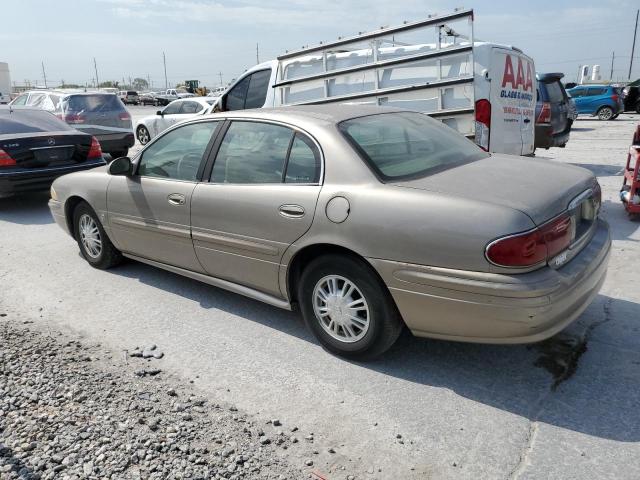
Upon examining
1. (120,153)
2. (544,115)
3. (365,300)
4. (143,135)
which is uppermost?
(544,115)

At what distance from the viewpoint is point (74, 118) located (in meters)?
11.9

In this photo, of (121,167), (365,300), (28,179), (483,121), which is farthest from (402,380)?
(28,179)

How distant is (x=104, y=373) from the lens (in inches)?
129

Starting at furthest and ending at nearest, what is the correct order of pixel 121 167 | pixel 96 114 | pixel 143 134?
1. pixel 143 134
2. pixel 96 114
3. pixel 121 167

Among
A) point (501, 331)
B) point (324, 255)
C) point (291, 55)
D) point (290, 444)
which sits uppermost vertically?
point (291, 55)

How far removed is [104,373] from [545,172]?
3.07 meters

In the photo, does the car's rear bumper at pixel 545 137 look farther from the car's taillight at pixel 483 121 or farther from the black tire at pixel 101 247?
the black tire at pixel 101 247

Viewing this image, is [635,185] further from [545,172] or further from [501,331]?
[501,331]

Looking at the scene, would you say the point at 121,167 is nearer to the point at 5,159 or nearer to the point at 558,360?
the point at 558,360

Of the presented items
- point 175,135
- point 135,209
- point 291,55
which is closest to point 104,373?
point 135,209

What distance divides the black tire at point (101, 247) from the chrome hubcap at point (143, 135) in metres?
11.2

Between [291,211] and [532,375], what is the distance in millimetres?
1766

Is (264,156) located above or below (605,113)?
above

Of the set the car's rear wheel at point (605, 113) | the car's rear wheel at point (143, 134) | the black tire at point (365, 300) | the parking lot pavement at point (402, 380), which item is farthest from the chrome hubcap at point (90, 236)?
the car's rear wheel at point (605, 113)
